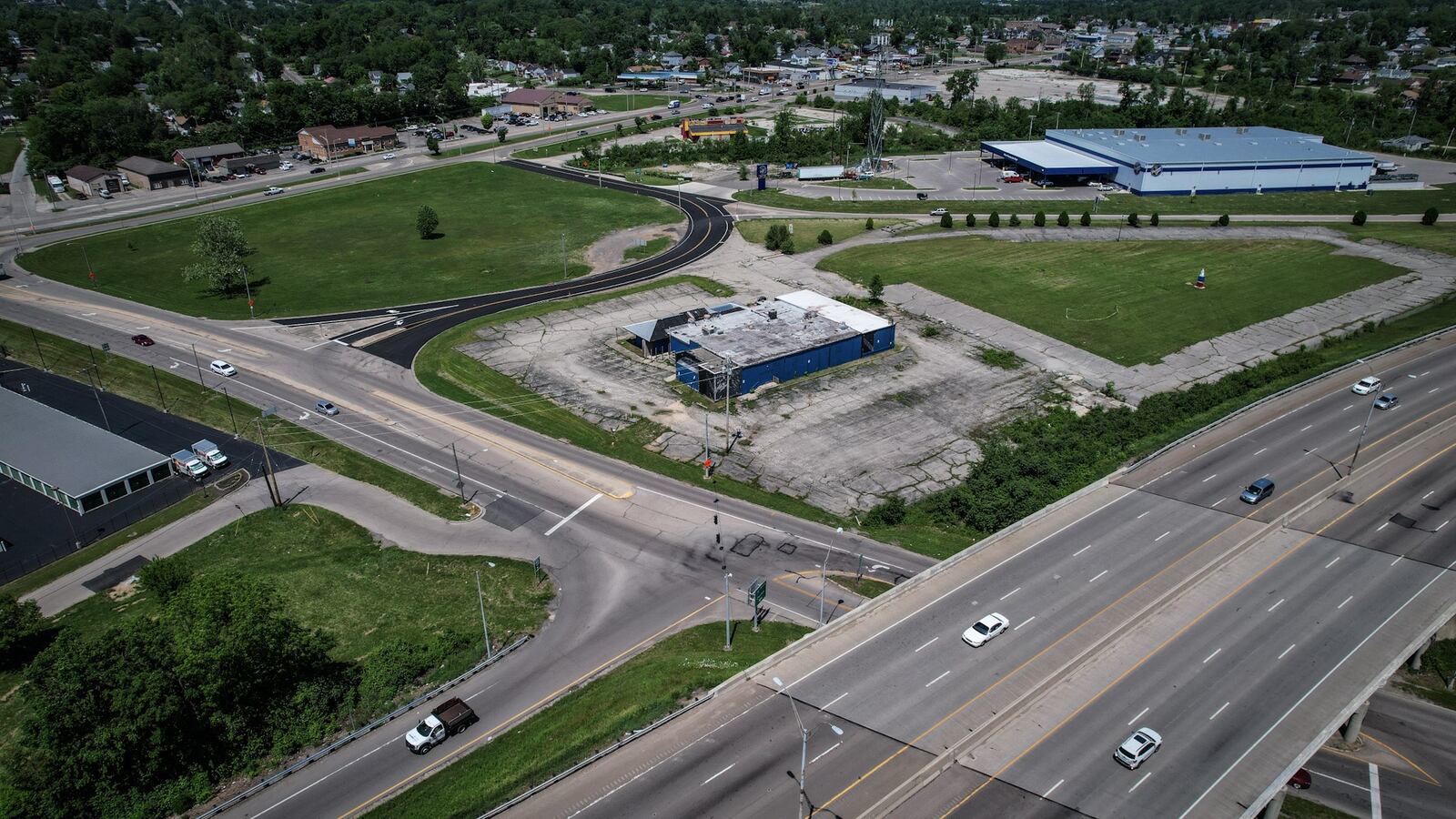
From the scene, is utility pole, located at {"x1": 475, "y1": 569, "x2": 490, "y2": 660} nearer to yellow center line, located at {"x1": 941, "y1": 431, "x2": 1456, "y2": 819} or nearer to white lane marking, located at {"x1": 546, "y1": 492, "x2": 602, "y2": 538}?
white lane marking, located at {"x1": 546, "y1": 492, "x2": 602, "y2": 538}

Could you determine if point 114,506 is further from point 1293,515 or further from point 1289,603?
point 1293,515

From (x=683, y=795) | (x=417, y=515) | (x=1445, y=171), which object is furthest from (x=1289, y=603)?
(x=1445, y=171)

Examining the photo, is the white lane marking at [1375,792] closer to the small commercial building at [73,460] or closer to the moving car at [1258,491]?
the moving car at [1258,491]

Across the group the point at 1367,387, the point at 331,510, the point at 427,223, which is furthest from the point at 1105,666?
the point at 427,223

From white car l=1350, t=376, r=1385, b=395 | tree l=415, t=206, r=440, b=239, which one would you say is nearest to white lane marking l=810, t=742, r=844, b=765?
white car l=1350, t=376, r=1385, b=395

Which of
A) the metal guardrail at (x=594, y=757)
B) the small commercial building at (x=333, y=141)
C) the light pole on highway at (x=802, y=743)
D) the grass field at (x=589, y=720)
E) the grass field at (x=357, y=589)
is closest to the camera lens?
the light pole on highway at (x=802, y=743)

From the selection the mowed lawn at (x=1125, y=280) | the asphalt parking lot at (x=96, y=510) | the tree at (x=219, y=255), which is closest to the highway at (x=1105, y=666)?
the mowed lawn at (x=1125, y=280)
